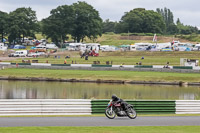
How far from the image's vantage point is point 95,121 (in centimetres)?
2670

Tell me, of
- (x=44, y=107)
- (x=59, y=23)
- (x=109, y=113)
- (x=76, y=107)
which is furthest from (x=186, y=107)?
(x=59, y=23)

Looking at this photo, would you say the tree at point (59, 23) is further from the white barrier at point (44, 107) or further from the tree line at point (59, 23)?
the white barrier at point (44, 107)

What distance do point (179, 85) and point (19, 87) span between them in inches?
991

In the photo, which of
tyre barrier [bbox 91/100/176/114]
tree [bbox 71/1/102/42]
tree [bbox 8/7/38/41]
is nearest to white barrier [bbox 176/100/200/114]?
tyre barrier [bbox 91/100/176/114]

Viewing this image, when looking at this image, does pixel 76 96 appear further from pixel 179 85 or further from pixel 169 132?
pixel 169 132

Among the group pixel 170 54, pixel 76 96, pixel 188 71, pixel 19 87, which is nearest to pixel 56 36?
pixel 170 54

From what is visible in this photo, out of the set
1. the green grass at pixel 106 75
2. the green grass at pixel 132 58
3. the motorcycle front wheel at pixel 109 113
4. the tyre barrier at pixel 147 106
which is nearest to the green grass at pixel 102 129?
the motorcycle front wheel at pixel 109 113

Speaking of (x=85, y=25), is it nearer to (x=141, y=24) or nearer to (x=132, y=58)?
(x=141, y=24)

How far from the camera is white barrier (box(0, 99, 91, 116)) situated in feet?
92.8

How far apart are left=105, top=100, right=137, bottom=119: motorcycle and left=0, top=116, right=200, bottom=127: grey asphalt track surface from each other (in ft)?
0.90

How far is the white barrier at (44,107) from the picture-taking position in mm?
28281

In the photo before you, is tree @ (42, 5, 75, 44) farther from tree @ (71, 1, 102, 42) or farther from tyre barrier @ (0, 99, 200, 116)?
tyre barrier @ (0, 99, 200, 116)

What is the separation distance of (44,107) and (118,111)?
4.90 m

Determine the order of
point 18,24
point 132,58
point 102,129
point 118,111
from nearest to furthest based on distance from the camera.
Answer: point 102,129 → point 118,111 → point 132,58 → point 18,24
